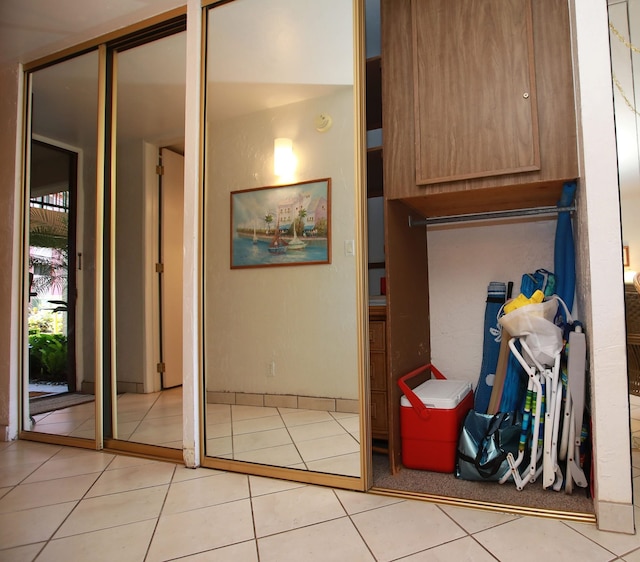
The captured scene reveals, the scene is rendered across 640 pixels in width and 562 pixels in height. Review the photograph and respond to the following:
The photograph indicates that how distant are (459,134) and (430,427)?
133 centimetres

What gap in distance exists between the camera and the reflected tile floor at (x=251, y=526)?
53.6 inches

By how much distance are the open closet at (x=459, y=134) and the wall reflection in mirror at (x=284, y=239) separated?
21 centimetres

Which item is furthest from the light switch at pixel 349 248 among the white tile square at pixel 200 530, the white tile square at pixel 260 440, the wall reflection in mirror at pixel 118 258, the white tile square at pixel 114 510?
the white tile square at pixel 114 510

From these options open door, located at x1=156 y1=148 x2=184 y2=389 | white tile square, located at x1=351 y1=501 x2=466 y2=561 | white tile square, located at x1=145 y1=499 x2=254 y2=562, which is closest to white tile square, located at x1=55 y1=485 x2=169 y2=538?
white tile square, located at x1=145 y1=499 x2=254 y2=562

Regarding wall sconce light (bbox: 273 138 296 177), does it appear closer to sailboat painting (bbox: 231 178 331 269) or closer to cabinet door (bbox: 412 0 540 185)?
sailboat painting (bbox: 231 178 331 269)

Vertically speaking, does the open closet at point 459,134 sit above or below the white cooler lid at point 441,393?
above

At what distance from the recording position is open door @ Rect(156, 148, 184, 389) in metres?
2.43

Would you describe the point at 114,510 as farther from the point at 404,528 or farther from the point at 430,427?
the point at 430,427

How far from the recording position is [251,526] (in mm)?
1543

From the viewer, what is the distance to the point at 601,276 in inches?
58.5

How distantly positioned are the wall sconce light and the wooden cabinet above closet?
0.47 m

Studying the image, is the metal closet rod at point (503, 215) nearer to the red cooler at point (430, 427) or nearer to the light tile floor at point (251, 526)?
the red cooler at point (430, 427)

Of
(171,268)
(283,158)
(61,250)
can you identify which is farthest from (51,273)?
(283,158)

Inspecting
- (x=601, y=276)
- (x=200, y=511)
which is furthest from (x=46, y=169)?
(x=601, y=276)
